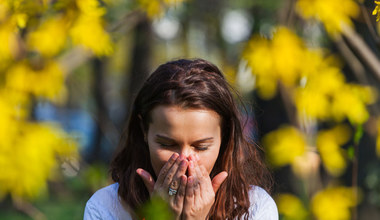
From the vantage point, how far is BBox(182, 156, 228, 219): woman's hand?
2191mm

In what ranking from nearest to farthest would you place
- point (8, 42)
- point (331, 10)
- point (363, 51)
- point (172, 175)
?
1. point (172, 175)
2. point (331, 10)
3. point (363, 51)
4. point (8, 42)

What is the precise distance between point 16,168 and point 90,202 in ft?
5.49

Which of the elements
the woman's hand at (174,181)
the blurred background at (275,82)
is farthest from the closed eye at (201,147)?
the blurred background at (275,82)

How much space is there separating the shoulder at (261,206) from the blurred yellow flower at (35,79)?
5.43 ft

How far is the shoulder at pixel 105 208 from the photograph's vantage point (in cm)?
250

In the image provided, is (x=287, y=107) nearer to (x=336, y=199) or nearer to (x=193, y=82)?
(x=336, y=199)

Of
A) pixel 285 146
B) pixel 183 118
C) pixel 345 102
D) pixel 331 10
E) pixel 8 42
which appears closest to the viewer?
pixel 183 118

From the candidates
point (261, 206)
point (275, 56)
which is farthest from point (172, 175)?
point (275, 56)

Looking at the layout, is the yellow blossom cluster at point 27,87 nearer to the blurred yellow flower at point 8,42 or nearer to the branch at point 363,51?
the blurred yellow flower at point 8,42

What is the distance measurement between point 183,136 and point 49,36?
1633mm

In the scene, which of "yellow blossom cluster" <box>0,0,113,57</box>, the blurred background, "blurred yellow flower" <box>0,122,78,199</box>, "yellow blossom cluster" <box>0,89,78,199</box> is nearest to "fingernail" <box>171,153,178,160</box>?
the blurred background

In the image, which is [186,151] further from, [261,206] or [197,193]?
[261,206]

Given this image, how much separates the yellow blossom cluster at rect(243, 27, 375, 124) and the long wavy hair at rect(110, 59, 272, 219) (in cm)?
82

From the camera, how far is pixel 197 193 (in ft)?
7.25
